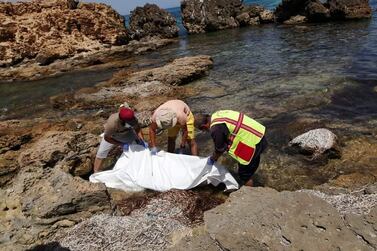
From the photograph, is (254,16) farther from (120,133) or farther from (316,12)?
(120,133)

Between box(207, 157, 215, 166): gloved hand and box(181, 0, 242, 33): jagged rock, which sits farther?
box(181, 0, 242, 33): jagged rock

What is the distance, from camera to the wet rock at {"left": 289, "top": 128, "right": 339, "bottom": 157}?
26.9 ft

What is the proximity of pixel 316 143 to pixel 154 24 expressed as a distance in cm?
3172

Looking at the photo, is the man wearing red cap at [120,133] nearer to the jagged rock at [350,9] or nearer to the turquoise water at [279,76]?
the turquoise water at [279,76]

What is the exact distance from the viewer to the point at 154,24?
3747cm

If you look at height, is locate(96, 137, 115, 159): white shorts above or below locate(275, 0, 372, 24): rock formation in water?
A: above

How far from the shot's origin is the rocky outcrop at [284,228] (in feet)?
14.1

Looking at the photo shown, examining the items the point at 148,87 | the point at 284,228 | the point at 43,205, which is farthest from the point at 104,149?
the point at 148,87

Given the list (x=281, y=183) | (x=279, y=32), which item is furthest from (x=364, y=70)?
(x=279, y=32)

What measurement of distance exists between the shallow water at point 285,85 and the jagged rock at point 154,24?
975 cm

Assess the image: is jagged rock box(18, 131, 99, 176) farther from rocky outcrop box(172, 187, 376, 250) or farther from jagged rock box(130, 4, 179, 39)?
jagged rock box(130, 4, 179, 39)

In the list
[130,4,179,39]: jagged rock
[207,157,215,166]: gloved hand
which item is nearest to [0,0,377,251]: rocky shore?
[207,157,215,166]: gloved hand

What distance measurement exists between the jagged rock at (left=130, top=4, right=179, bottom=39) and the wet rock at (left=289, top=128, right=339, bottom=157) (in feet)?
98.4

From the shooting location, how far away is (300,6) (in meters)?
35.2
